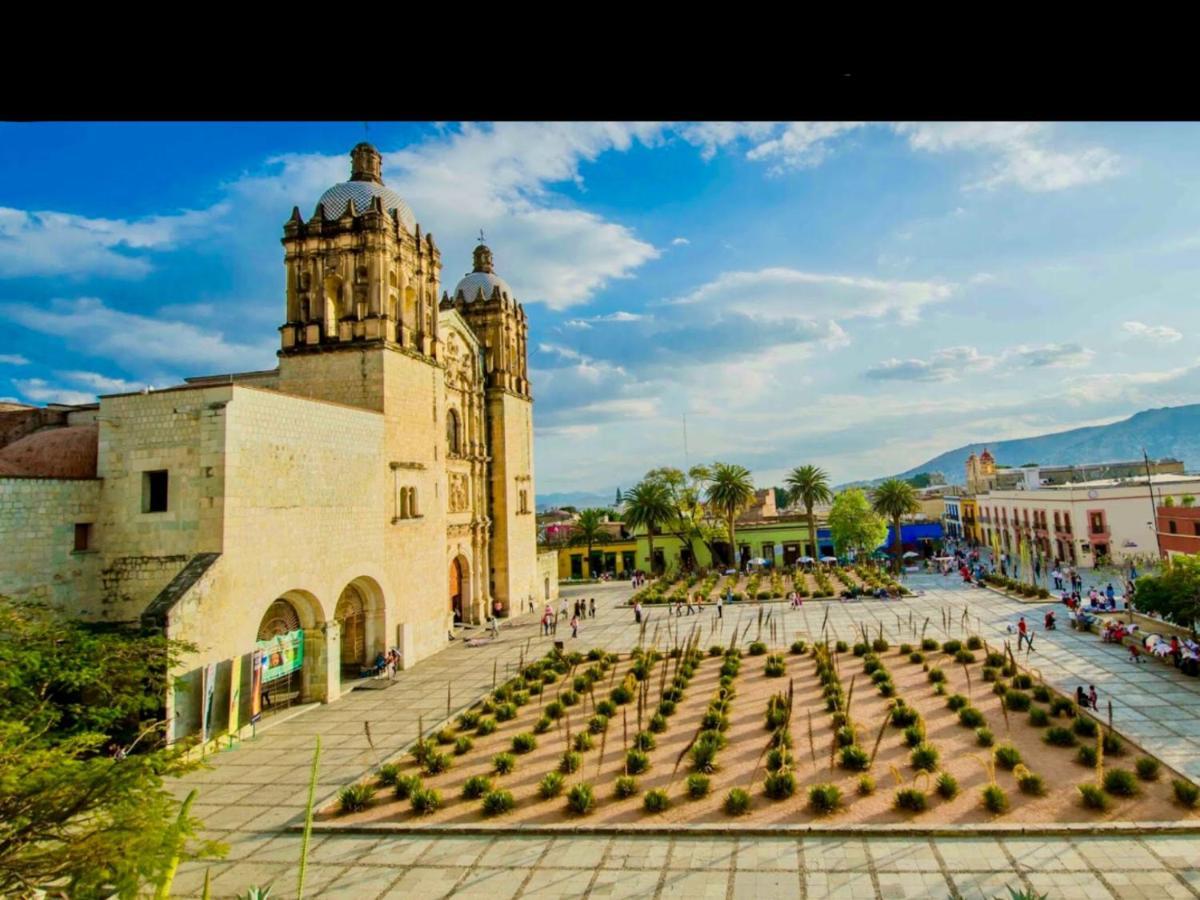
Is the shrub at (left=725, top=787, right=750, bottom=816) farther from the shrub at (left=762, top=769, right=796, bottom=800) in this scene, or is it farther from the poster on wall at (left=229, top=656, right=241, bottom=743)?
the poster on wall at (left=229, top=656, right=241, bottom=743)

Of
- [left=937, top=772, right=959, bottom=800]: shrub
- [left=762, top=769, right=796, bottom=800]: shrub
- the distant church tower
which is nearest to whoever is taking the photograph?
[left=937, top=772, right=959, bottom=800]: shrub

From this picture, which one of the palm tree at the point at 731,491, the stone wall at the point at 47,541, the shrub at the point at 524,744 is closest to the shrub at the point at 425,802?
the shrub at the point at 524,744

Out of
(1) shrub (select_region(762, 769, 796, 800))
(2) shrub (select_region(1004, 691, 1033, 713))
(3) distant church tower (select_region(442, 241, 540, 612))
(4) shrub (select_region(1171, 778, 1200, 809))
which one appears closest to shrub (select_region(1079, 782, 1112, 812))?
(4) shrub (select_region(1171, 778, 1200, 809))

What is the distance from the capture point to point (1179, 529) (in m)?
42.0

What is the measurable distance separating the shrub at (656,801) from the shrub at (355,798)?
535 cm

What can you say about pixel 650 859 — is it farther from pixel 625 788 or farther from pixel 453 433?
pixel 453 433

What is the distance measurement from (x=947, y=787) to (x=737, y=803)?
3839mm

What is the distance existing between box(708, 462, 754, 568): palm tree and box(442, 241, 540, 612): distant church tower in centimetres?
1753

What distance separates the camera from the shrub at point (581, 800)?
13.1 meters

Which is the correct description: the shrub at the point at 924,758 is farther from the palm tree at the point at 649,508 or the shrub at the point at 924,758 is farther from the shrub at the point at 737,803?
the palm tree at the point at 649,508

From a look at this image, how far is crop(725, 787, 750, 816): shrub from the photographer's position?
41.6 ft
